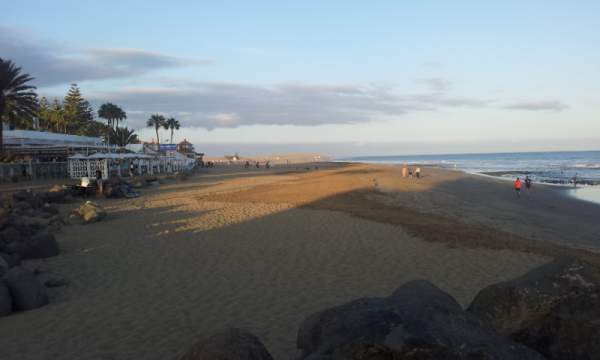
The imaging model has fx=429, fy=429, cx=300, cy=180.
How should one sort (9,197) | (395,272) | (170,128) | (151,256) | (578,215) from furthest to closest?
(170,128) < (578,215) < (9,197) < (151,256) < (395,272)

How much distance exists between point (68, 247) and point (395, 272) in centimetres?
865

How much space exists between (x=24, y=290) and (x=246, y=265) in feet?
13.9

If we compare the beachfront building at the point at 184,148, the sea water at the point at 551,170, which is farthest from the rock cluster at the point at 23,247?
the beachfront building at the point at 184,148

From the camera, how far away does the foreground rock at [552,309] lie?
11.7 feet

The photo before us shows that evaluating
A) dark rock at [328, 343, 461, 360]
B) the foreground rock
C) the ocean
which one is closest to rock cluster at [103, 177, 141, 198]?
the foreground rock

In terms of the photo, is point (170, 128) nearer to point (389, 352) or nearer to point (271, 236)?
point (271, 236)

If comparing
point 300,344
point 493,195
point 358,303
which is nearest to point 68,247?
point 300,344

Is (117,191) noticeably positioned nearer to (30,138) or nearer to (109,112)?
(30,138)

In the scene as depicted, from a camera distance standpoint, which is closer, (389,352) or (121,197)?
(389,352)

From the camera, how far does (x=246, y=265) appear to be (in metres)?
9.73

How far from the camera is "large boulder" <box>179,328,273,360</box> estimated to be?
322 cm

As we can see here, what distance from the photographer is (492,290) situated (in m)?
4.19

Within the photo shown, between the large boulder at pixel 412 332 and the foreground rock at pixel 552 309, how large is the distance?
2.40ft

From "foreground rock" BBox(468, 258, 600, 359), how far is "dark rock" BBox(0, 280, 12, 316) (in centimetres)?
691
